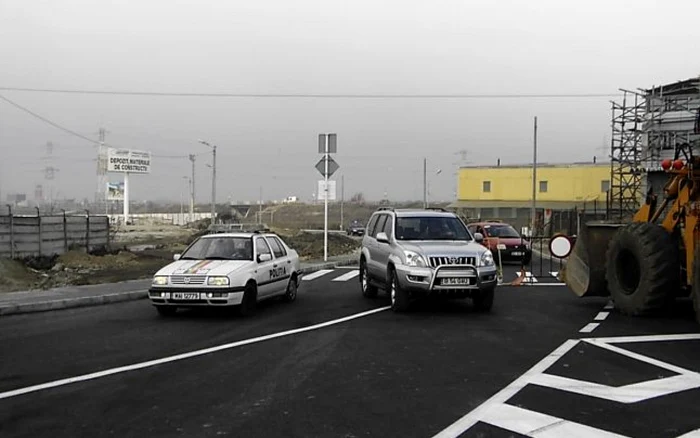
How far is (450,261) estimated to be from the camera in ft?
40.0

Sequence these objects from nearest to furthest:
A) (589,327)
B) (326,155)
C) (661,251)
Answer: (589,327) → (661,251) → (326,155)

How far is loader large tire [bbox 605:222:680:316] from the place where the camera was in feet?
36.8

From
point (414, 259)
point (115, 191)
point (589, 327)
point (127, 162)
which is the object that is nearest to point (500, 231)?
Result: point (414, 259)

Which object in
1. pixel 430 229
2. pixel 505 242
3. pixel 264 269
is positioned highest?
pixel 430 229

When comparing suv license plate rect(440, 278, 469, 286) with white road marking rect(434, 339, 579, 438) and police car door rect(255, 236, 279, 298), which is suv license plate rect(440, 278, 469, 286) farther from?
police car door rect(255, 236, 279, 298)

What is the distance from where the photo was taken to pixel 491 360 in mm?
8281

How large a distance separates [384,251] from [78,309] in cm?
605

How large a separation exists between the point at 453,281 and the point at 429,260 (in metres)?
0.54

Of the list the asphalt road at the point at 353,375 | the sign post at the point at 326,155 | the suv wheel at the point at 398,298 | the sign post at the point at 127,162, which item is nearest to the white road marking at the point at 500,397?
the asphalt road at the point at 353,375

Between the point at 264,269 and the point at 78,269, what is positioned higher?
the point at 264,269

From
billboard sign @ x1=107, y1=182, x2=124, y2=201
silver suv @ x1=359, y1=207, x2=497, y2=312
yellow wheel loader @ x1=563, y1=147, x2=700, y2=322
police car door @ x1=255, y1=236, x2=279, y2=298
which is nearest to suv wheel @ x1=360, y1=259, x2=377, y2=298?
silver suv @ x1=359, y1=207, x2=497, y2=312

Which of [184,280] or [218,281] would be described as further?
[184,280]

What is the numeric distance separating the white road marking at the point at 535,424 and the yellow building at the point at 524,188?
59.9 metres

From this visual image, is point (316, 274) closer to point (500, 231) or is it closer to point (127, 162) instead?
point (500, 231)
